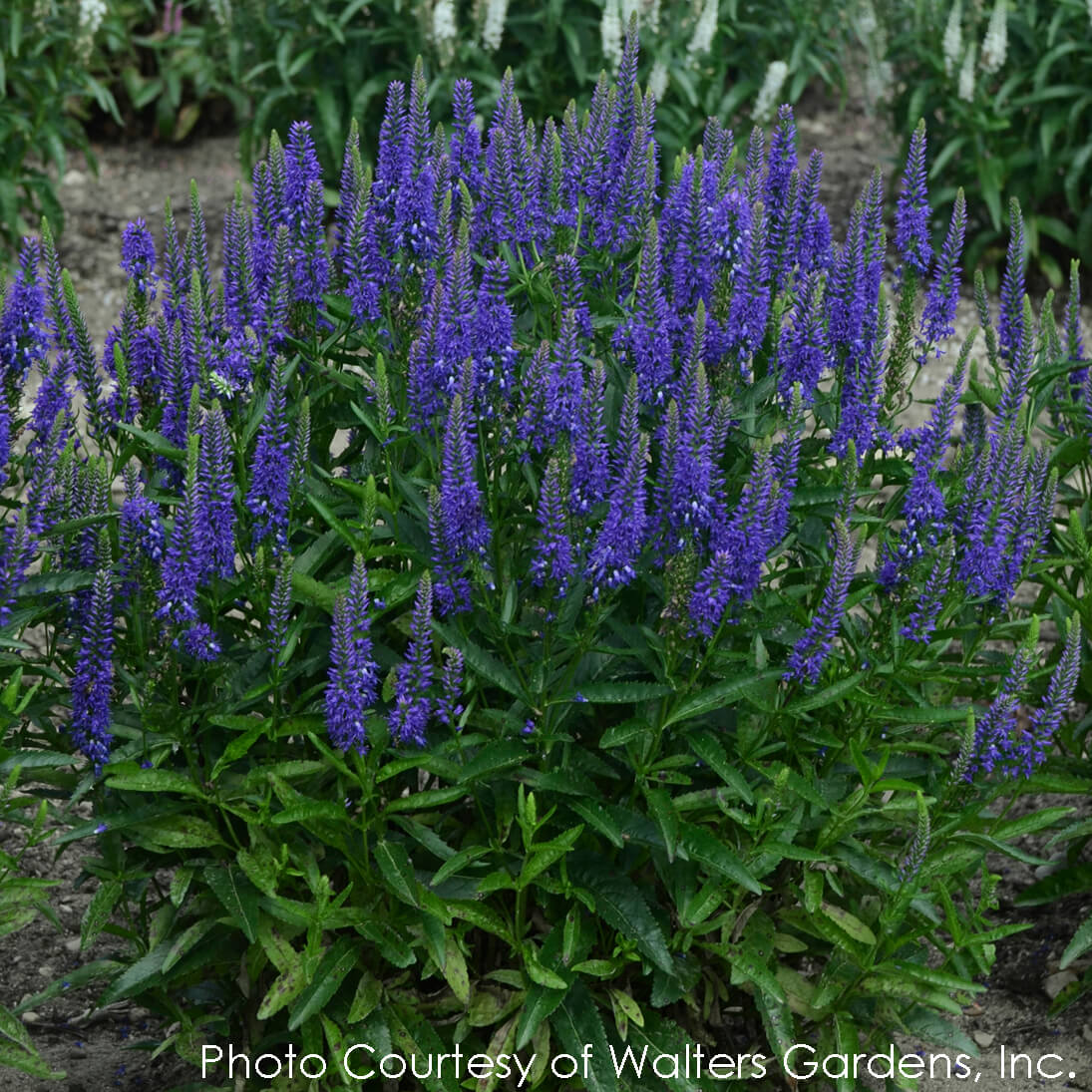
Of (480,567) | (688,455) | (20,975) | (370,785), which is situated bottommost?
(20,975)

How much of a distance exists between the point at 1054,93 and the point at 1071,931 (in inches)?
227

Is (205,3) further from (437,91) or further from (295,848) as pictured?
(295,848)

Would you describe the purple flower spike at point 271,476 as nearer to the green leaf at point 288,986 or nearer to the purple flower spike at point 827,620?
the green leaf at point 288,986

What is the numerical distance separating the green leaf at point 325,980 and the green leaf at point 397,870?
190 mm

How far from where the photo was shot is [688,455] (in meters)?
3.45

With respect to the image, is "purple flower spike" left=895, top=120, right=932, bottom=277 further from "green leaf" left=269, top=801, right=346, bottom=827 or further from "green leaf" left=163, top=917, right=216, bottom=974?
"green leaf" left=163, top=917, right=216, bottom=974

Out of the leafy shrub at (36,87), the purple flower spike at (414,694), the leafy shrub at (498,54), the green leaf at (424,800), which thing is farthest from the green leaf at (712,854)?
the leafy shrub at (36,87)

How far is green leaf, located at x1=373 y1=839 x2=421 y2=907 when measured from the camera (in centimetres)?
350

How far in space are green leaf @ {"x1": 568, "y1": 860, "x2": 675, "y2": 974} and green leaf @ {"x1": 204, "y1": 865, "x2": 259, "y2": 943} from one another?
710 millimetres

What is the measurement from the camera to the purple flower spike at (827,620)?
3.51 m

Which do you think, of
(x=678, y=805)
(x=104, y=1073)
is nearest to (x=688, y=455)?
(x=678, y=805)

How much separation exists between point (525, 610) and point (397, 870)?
0.62 meters

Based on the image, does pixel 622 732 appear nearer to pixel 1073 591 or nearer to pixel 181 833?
pixel 181 833

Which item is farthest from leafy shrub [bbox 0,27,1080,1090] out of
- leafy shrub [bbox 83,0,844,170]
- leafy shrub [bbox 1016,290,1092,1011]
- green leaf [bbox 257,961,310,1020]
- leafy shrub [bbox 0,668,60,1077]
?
leafy shrub [bbox 83,0,844,170]
